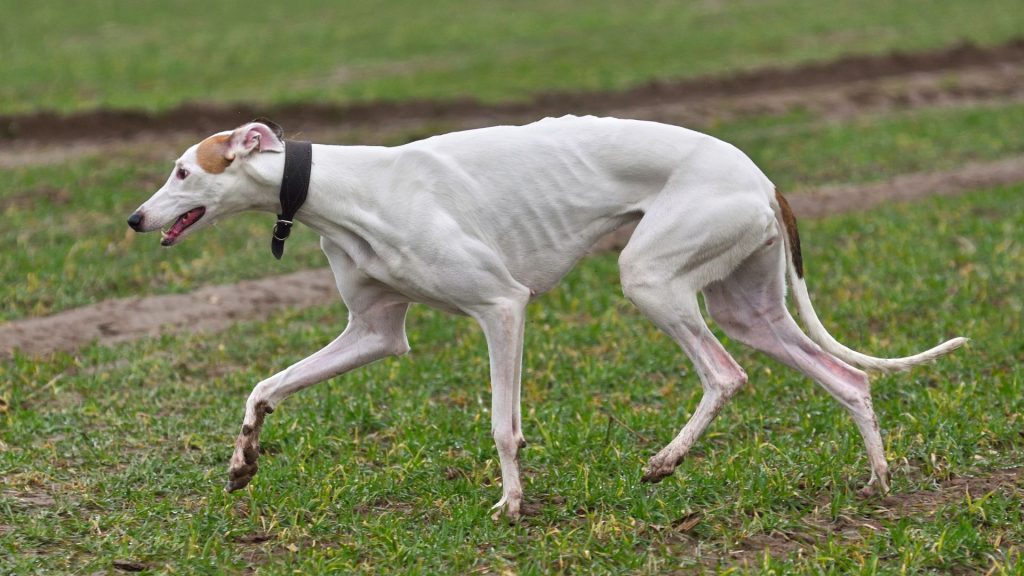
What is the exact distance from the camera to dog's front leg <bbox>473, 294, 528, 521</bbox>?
5590 mm

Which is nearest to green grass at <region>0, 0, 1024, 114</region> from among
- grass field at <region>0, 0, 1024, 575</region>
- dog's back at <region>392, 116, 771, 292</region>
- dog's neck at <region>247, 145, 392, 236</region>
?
grass field at <region>0, 0, 1024, 575</region>

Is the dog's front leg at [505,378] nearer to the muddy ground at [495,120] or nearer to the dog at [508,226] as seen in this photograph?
the dog at [508,226]

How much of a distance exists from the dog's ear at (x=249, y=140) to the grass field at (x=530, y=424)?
4.75ft

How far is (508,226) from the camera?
5.74 m

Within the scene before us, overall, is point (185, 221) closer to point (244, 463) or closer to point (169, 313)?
point (244, 463)

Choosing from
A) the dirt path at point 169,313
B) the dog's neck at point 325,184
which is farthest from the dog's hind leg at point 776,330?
the dirt path at point 169,313

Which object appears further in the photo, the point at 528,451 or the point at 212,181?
the point at 528,451

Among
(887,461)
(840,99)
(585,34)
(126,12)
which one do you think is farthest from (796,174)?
(126,12)

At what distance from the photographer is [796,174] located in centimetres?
1337

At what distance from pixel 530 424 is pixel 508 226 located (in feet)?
4.82

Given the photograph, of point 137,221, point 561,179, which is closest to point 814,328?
point 561,179

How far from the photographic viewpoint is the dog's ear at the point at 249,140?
549 centimetres

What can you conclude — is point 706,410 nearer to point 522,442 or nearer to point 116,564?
point 522,442

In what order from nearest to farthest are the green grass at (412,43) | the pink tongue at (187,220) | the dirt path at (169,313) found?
the pink tongue at (187,220) → the dirt path at (169,313) → the green grass at (412,43)
